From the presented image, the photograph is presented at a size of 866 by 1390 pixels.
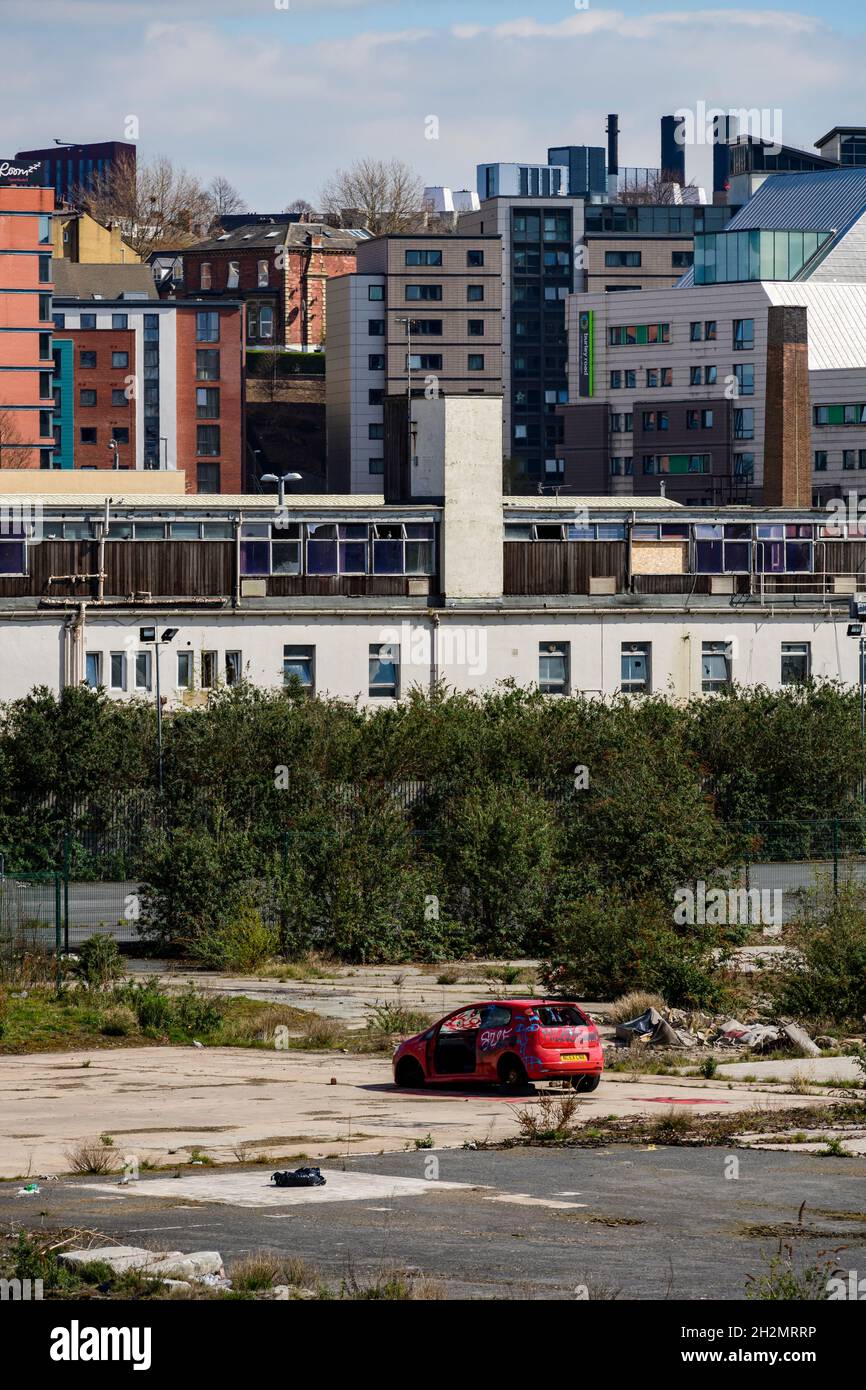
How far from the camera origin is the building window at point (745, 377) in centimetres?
12544

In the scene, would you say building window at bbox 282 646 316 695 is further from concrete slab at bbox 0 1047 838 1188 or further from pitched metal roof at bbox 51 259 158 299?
pitched metal roof at bbox 51 259 158 299

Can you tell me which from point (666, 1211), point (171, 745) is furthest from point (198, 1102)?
point (171, 745)

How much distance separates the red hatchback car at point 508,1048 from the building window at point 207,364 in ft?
355

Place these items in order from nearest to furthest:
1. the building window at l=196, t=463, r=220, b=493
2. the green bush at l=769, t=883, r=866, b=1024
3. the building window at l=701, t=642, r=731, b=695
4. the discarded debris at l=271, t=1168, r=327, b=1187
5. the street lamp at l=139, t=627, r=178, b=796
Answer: the discarded debris at l=271, t=1168, r=327, b=1187
the green bush at l=769, t=883, r=866, b=1024
the street lamp at l=139, t=627, r=178, b=796
the building window at l=701, t=642, r=731, b=695
the building window at l=196, t=463, r=220, b=493

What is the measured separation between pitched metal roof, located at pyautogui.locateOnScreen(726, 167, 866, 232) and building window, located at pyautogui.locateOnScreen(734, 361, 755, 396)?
8.41 meters

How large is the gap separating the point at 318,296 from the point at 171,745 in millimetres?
106830

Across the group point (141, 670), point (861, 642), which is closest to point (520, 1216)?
point (141, 670)

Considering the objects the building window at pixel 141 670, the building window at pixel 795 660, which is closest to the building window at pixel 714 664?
the building window at pixel 795 660

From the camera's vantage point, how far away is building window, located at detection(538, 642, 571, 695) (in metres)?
64.0

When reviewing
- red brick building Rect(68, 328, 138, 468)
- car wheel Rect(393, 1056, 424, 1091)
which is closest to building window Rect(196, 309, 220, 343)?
red brick building Rect(68, 328, 138, 468)

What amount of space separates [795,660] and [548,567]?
27.7 feet

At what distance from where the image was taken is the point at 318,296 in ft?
507

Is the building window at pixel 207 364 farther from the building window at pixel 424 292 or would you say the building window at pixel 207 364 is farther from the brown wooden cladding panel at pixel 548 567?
the brown wooden cladding panel at pixel 548 567
